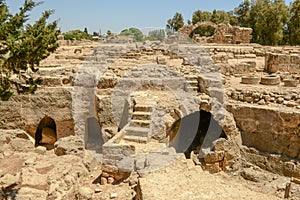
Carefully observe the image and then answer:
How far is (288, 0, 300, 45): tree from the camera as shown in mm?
27125

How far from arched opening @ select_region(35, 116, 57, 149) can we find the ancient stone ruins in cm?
4

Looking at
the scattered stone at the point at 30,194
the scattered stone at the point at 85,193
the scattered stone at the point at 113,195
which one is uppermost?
the scattered stone at the point at 30,194

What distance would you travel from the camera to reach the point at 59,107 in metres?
10.4

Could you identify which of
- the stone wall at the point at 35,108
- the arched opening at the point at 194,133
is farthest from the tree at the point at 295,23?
the stone wall at the point at 35,108

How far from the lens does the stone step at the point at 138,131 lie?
8016 millimetres

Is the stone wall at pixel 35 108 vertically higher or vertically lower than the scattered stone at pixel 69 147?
higher

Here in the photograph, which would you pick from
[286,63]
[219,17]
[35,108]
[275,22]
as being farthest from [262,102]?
[219,17]

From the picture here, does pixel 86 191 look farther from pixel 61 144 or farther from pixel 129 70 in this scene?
pixel 129 70

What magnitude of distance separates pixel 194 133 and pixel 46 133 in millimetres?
5527

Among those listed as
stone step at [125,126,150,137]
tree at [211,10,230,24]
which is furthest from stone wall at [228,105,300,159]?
tree at [211,10,230,24]

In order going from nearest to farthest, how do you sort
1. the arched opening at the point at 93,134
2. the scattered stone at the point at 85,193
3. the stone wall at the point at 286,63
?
1. the scattered stone at the point at 85,193
2. the arched opening at the point at 93,134
3. the stone wall at the point at 286,63

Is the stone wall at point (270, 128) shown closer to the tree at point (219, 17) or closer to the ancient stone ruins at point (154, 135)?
the ancient stone ruins at point (154, 135)

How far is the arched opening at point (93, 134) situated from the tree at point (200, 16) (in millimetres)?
34672

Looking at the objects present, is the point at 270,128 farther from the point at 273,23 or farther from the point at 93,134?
the point at 273,23
